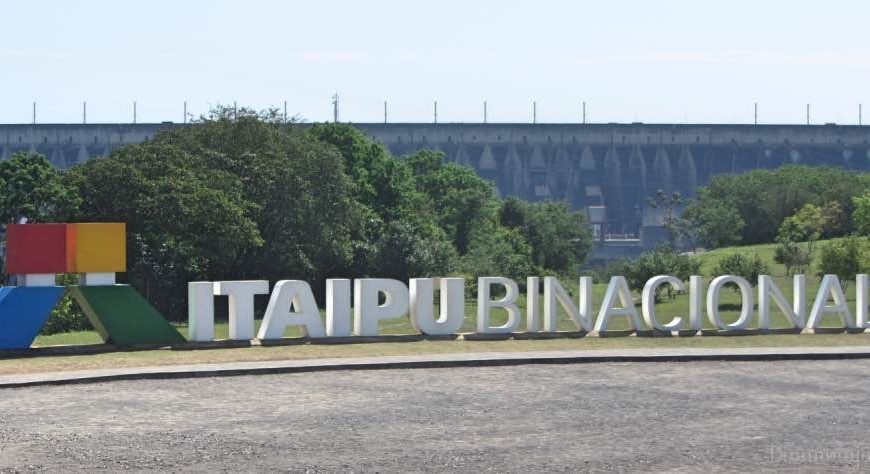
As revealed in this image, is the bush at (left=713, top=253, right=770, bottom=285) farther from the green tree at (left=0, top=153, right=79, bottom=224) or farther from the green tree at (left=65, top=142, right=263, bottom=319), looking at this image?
the green tree at (left=0, top=153, right=79, bottom=224)

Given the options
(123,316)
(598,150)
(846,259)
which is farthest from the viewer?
(598,150)

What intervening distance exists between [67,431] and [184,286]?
4216 centimetres

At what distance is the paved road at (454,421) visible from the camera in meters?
18.8

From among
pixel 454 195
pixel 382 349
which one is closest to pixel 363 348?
pixel 382 349

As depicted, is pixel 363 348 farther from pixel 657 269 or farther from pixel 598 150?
pixel 598 150

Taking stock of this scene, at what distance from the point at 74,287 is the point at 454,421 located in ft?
47.1

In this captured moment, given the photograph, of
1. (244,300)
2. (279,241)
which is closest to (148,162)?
(279,241)

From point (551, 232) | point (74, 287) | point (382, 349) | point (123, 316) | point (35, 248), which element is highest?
point (551, 232)

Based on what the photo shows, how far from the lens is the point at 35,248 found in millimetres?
32906

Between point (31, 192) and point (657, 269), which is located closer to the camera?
point (31, 192)

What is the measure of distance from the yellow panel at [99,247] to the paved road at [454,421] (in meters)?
6.51

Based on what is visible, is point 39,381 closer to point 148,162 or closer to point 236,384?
point 236,384

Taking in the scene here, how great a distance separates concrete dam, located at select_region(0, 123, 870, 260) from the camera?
161500 mm

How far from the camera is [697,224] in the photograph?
411 feet
